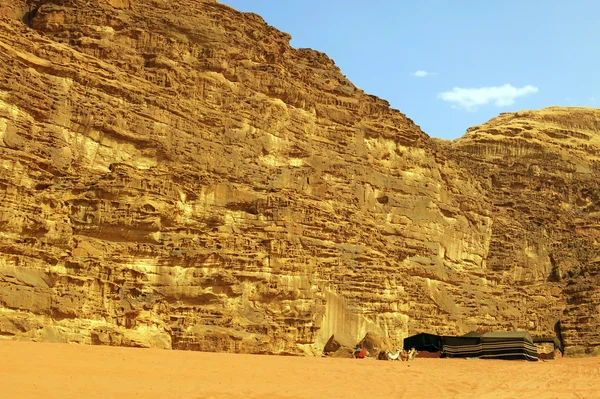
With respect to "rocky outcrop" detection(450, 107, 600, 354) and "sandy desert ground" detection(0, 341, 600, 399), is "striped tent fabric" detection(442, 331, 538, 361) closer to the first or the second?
"sandy desert ground" detection(0, 341, 600, 399)

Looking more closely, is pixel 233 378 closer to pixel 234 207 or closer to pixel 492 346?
pixel 234 207

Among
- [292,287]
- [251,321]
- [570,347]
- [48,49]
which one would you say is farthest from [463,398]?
[570,347]

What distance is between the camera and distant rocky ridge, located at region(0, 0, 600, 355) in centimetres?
2867

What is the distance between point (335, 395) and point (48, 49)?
2638 centimetres

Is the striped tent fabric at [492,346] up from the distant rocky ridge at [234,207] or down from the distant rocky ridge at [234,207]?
down

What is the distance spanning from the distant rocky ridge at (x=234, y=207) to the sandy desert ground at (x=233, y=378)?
164 inches

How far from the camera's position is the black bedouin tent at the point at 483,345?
3650cm

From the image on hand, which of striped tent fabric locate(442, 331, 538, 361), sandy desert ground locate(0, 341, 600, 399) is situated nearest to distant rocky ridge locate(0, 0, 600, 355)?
striped tent fabric locate(442, 331, 538, 361)

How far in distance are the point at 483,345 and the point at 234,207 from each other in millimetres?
13053

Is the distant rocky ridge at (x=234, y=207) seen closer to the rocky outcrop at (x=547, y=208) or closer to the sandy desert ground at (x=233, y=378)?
the rocky outcrop at (x=547, y=208)

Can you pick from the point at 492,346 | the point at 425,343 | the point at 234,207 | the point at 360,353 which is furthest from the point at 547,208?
the point at 360,353

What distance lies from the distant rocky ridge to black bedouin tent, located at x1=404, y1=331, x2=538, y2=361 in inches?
88.3

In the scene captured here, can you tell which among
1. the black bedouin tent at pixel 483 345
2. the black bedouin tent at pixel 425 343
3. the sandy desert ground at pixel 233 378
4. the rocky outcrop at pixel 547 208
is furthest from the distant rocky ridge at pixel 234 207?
the sandy desert ground at pixel 233 378

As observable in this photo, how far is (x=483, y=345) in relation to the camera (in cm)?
Answer: 3756
